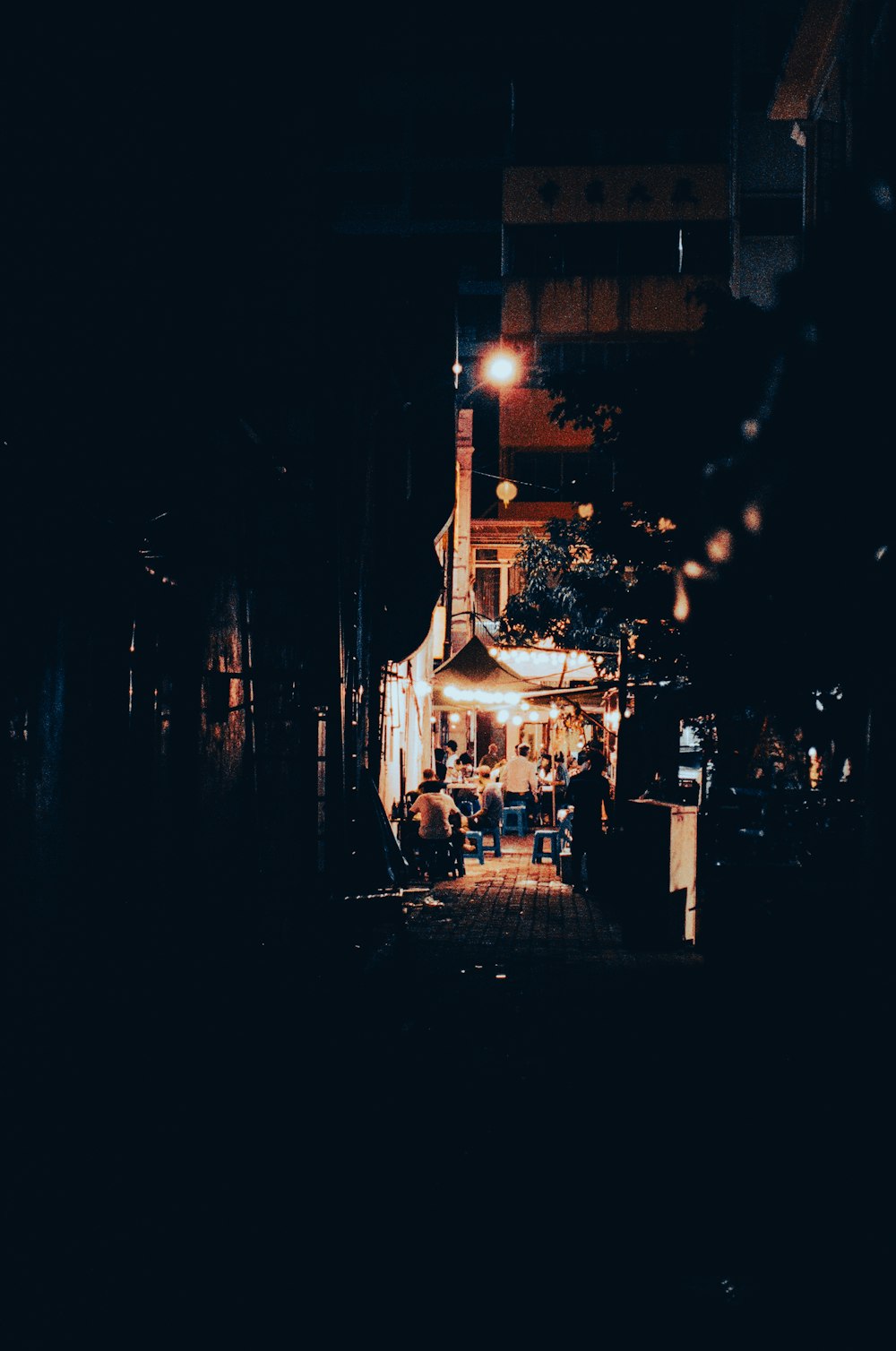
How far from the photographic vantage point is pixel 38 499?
482 cm

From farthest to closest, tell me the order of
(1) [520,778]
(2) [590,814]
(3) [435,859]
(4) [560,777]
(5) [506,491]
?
(5) [506,491]
(4) [560,777]
(1) [520,778]
(3) [435,859]
(2) [590,814]

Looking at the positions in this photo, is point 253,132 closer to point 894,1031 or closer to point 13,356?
point 13,356

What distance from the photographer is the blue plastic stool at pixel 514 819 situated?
27641 millimetres

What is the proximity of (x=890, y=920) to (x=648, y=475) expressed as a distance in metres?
6.90

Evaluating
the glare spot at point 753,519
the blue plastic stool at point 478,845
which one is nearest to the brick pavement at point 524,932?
the blue plastic stool at point 478,845

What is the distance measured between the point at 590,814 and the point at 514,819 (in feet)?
36.4

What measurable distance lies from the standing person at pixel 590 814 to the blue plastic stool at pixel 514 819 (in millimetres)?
9084

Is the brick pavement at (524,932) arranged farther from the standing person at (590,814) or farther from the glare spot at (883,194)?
the glare spot at (883,194)

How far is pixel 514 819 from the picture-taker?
95.3ft

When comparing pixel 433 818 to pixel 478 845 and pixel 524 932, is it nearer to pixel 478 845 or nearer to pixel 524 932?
pixel 478 845

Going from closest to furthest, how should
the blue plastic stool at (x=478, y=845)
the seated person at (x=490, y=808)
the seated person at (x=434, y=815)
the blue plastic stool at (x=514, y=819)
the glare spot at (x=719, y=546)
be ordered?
the glare spot at (x=719, y=546) < the seated person at (x=434, y=815) < the blue plastic stool at (x=478, y=845) < the seated person at (x=490, y=808) < the blue plastic stool at (x=514, y=819)

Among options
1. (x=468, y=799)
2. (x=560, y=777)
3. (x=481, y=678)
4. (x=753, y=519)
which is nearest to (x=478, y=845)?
(x=481, y=678)

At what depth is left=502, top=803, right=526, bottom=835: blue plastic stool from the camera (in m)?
27.6

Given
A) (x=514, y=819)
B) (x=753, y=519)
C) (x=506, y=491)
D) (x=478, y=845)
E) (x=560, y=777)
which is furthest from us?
(x=506, y=491)
